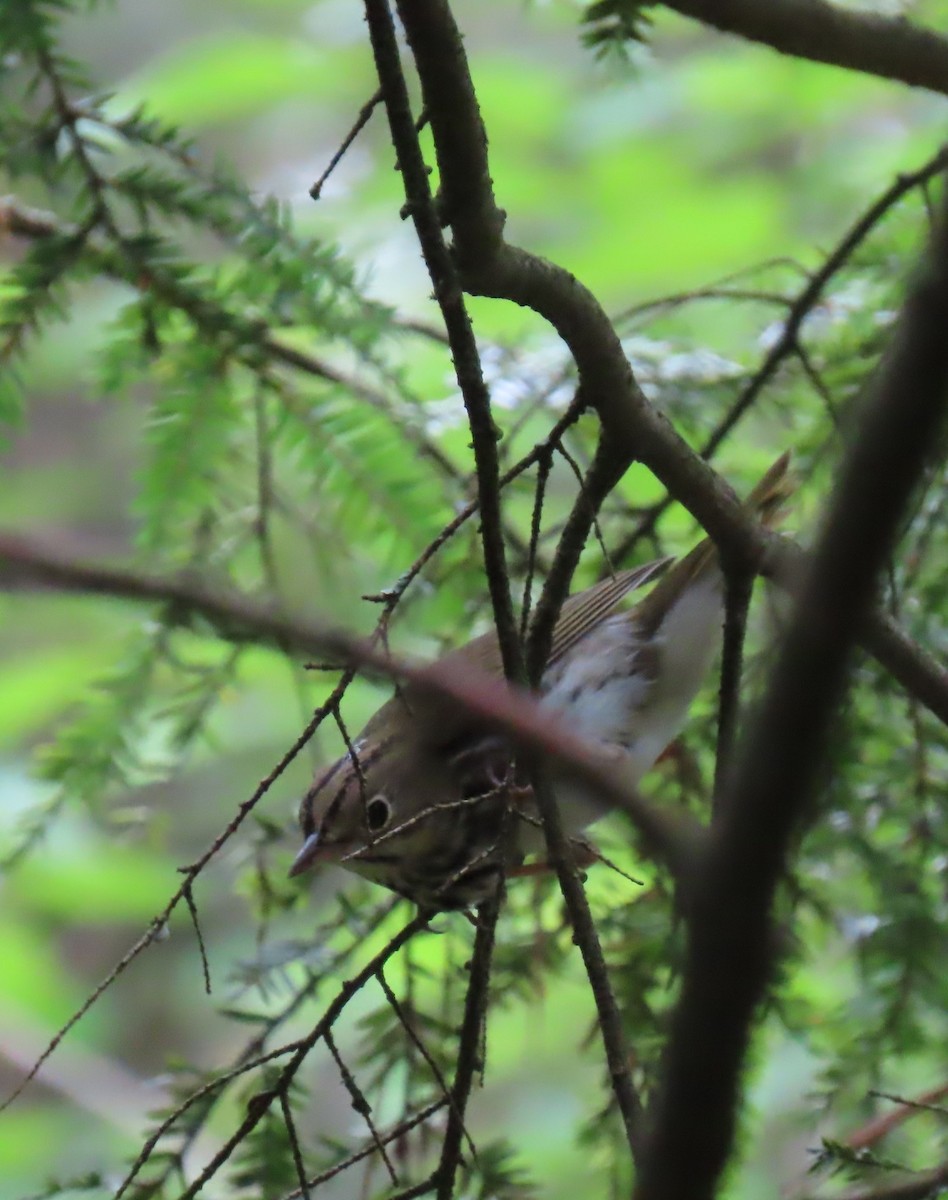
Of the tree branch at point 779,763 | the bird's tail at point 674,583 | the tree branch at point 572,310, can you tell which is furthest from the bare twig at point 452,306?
the bird's tail at point 674,583

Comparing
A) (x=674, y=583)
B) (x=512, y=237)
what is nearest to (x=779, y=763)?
(x=674, y=583)

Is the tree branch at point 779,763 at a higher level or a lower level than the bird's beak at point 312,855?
lower

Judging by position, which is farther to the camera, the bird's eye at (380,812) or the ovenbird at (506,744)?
the bird's eye at (380,812)

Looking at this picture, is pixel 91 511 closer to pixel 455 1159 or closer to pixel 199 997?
pixel 199 997

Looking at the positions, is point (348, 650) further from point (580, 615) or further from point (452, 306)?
point (580, 615)

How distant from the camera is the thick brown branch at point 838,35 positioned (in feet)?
4.25

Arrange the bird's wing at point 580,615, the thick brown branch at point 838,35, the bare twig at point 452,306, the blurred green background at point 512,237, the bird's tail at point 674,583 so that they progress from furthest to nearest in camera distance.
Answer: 1. the blurred green background at point 512,237
2. the bird's tail at point 674,583
3. the bird's wing at point 580,615
4. the thick brown branch at point 838,35
5. the bare twig at point 452,306

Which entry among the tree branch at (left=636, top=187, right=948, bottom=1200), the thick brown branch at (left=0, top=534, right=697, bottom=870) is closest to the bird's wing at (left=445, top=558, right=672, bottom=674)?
the thick brown branch at (left=0, top=534, right=697, bottom=870)

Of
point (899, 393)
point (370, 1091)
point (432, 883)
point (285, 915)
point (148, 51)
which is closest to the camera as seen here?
point (899, 393)

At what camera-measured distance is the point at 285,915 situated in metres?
2.06

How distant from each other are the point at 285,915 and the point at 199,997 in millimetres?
2785

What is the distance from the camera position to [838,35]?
135 cm

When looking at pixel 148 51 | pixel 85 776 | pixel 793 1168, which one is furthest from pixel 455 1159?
pixel 148 51

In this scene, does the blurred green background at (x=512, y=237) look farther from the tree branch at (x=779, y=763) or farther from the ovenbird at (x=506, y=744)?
the tree branch at (x=779, y=763)
